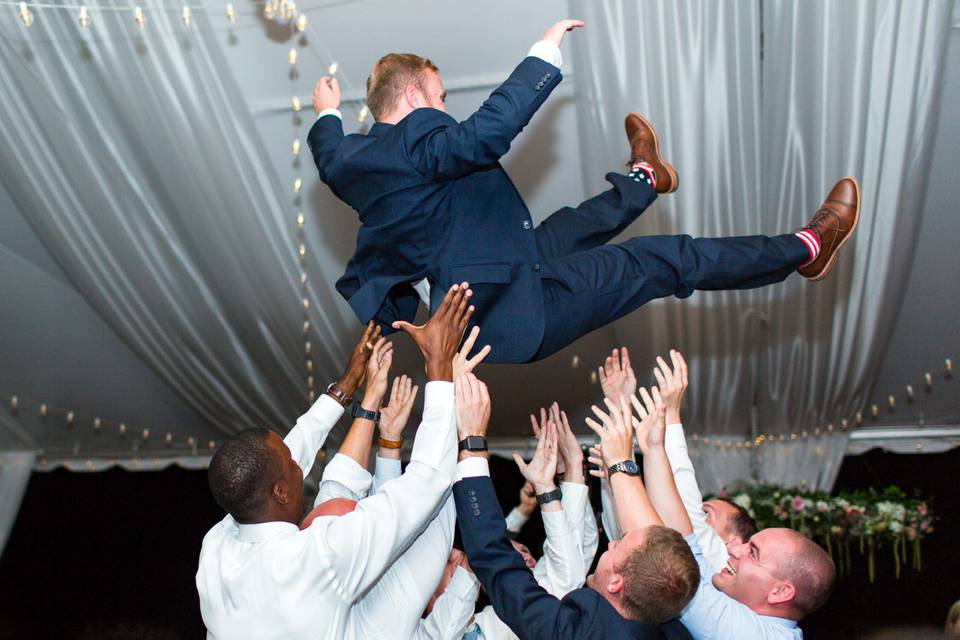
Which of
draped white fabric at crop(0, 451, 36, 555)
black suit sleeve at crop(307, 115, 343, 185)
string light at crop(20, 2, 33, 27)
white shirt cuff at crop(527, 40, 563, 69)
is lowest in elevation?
draped white fabric at crop(0, 451, 36, 555)

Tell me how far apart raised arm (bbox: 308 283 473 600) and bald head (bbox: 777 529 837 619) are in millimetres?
740

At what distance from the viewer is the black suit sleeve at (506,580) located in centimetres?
217

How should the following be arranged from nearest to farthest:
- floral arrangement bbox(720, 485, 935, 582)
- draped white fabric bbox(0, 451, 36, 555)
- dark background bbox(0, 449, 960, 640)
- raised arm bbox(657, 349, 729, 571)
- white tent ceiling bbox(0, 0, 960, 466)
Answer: raised arm bbox(657, 349, 729, 571), white tent ceiling bbox(0, 0, 960, 466), dark background bbox(0, 449, 960, 640), floral arrangement bbox(720, 485, 935, 582), draped white fabric bbox(0, 451, 36, 555)

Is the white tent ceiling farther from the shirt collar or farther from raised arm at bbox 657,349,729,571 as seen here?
the shirt collar

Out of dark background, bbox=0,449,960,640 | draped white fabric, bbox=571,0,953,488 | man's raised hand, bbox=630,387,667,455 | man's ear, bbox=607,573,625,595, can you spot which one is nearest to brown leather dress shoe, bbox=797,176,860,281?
draped white fabric, bbox=571,0,953,488

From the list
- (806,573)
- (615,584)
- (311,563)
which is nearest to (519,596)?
(615,584)

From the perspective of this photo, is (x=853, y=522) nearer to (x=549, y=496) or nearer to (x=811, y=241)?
(x=811, y=241)

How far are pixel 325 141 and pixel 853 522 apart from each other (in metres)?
3.52

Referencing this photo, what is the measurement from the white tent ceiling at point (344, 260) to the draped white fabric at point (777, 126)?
0.20 metres

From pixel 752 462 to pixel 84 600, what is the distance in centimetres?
337

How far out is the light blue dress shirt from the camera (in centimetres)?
232

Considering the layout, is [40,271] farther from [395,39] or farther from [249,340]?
[395,39]

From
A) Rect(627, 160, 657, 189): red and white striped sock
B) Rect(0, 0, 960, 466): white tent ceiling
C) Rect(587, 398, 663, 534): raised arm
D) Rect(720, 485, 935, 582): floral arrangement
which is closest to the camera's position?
Rect(587, 398, 663, 534): raised arm

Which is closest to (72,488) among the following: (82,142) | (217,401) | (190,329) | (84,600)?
(84,600)
